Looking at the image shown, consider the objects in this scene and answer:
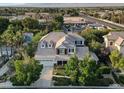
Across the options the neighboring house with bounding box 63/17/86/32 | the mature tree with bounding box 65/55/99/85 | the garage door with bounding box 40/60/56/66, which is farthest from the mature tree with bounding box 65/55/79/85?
the neighboring house with bounding box 63/17/86/32

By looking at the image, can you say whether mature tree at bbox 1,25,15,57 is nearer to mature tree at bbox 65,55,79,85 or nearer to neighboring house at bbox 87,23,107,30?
mature tree at bbox 65,55,79,85

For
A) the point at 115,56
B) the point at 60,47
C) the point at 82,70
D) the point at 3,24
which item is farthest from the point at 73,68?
the point at 3,24

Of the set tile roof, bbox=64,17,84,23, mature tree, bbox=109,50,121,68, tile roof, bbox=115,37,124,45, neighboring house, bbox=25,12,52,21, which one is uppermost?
neighboring house, bbox=25,12,52,21

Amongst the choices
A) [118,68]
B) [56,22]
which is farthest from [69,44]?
[118,68]

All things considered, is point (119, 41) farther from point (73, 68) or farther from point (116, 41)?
point (73, 68)

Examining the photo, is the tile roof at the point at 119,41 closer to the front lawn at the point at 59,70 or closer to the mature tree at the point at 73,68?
the mature tree at the point at 73,68
